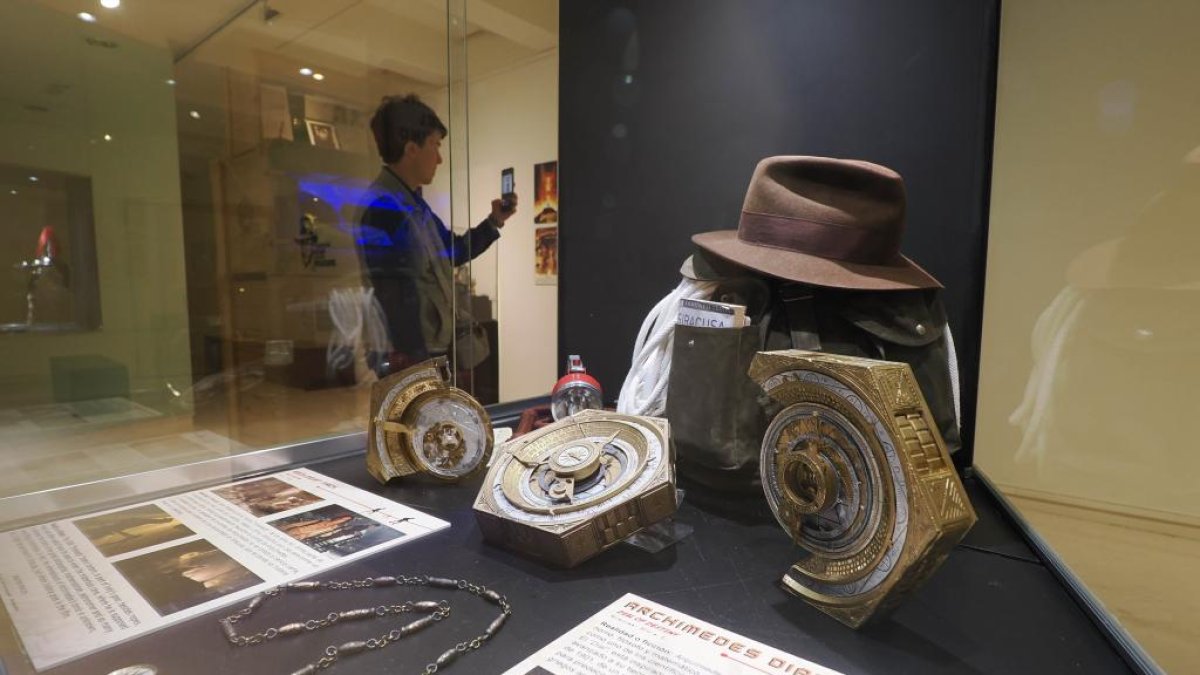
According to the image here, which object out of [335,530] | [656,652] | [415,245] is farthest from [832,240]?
[415,245]

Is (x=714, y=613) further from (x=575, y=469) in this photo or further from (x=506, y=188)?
(x=506, y=188)

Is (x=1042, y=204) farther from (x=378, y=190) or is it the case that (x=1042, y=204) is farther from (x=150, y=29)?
(x=150, y=29)

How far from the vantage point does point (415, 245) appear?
7.73ft

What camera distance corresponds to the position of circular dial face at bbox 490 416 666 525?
36.3 inches

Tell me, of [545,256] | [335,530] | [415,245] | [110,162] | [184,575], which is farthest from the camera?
[545,256]

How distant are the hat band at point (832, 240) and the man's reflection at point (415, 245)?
151cm

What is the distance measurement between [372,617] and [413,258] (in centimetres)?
181

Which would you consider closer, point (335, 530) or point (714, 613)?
point (714, 613)

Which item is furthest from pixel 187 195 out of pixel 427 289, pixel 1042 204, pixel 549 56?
pixel 1042 204

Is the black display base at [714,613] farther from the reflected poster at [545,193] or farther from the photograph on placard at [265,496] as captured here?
the reflected poster at [545,193]

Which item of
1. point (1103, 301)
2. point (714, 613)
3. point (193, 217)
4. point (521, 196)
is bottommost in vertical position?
point (714, 613)

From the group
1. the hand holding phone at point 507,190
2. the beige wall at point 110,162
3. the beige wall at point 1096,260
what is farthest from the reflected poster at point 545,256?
the beige wall at point 1096,260

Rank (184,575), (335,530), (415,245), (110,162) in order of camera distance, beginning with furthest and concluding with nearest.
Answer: (415,245), (110,162), (335,530), (184,575)

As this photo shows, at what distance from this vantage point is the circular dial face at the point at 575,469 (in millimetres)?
921
